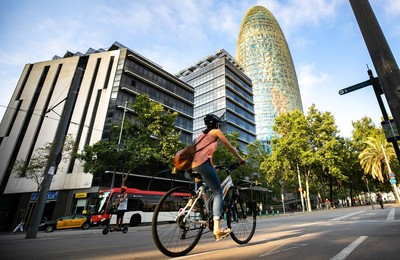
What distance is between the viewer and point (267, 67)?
11738 centimetres

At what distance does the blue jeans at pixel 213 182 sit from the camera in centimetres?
321

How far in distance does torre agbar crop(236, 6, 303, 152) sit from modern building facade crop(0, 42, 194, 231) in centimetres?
6559

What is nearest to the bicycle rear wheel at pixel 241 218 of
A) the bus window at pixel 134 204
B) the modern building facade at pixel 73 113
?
the bus window at pixel 134 204

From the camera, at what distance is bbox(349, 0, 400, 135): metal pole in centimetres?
310

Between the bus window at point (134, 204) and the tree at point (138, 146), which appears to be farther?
the tree at point (138, 146)

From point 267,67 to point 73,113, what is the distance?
103 meters

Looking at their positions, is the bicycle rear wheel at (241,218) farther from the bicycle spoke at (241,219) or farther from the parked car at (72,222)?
the parked car at (72,222)

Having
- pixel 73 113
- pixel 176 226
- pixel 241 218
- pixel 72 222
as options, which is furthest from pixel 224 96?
pixel 176 226

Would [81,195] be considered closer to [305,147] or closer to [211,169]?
[211,169]

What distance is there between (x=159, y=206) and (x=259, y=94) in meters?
110

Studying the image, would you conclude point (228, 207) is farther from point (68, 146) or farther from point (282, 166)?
point (282, 166)

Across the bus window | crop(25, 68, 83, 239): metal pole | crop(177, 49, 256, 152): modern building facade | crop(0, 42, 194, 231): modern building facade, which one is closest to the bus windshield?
the bus window

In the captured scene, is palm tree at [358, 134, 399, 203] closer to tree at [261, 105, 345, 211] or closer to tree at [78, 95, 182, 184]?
tree at [261, 105, 345, 211]

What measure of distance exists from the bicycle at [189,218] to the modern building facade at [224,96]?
157 feet
